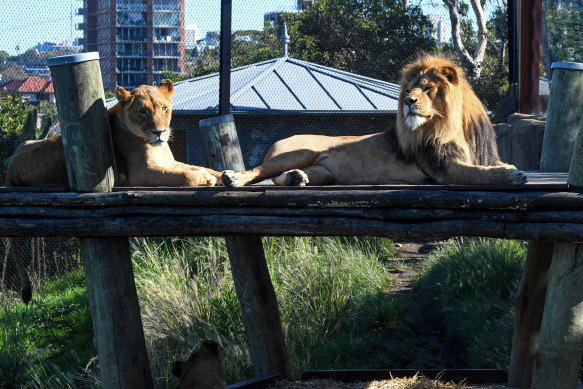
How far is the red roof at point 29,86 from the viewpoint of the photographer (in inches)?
406

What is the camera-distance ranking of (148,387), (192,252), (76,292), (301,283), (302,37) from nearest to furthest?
(148,387) → (301,283) → (192,252) → (76,292) → (302,37)

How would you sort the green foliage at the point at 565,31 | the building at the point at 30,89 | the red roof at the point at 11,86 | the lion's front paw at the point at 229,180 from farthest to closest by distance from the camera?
1. the building at the point at 30,89
2. the red roof at the point at 11,86
3. the green foliage at the point at 565,31
4. the lion's front paw at the point at 229,180

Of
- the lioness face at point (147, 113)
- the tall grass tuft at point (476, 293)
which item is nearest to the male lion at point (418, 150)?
the lioness face at point (147, 113)

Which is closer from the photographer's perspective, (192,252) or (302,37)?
(192,252)

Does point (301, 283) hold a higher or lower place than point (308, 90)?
lower

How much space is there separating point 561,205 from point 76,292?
7.26 m

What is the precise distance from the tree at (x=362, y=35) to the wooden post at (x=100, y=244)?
6699 mm

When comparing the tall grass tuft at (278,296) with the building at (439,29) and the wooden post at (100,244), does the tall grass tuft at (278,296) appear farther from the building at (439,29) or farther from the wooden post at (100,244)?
the building at (439,29)

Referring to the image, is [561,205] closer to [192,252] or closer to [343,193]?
[343,193]

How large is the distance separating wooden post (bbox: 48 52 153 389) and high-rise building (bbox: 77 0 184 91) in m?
5.45

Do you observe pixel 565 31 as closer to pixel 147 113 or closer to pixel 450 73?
pixel 450 73

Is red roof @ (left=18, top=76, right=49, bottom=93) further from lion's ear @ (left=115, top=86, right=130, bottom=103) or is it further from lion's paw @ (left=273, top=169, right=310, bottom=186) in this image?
lion's paw @ (left=273, top=169, right=310, bottom=186)

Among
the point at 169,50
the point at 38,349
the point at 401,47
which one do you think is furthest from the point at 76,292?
the point at 401,47

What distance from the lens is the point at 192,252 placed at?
8.46 meters
